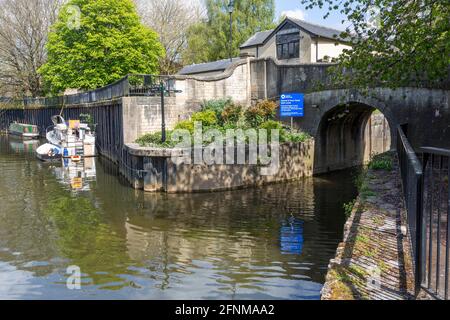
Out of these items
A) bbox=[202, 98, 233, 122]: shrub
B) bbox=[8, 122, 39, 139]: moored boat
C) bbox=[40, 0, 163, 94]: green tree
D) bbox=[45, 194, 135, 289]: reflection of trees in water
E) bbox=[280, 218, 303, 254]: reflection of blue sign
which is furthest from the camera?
bbox=[8, 122, 39, 139]: moored boat

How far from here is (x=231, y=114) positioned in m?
21.9

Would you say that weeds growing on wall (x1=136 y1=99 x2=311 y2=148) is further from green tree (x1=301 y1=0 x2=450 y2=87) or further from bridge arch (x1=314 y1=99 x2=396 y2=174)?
green tree (x1=301 y1=0 x2=450 y2=87)

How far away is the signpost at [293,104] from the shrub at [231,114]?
237cm

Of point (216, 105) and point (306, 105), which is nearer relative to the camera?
point (306, 105)

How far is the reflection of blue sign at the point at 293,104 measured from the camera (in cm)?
2236

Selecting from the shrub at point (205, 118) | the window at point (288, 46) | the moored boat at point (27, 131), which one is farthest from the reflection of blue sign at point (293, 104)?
the moored boat at point (27, 131)

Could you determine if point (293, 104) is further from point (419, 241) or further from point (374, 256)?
point (419, 241)

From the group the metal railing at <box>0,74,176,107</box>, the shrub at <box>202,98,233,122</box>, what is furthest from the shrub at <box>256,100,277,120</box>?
the metal railing at <box>0,74,176,107</box>

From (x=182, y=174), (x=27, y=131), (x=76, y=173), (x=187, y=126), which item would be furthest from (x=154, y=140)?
(x=27, y=131)

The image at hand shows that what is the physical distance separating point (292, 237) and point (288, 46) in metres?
29.2

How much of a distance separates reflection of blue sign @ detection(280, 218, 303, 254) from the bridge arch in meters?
7.77

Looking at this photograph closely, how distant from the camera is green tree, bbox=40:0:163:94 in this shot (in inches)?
1364

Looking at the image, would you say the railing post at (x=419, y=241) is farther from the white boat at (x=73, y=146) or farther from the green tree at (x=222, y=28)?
the green tree at (x=222, y=28)
